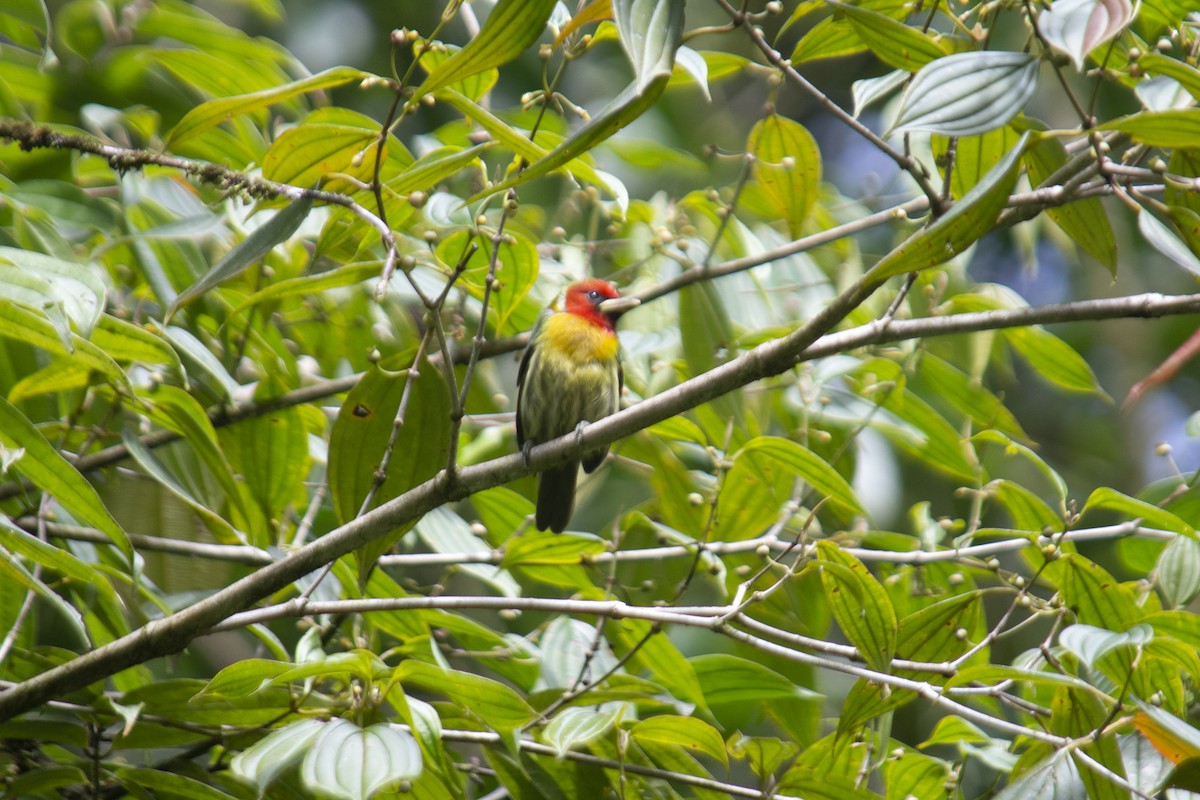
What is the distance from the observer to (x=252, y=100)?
2.17 metres

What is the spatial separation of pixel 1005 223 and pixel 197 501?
2.19 metres

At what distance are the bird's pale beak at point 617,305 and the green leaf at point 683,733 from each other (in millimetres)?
1640

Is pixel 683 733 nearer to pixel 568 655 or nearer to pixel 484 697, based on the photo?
pixel 484 697

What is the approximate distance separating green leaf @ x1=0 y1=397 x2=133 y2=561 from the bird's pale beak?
6.41 feet

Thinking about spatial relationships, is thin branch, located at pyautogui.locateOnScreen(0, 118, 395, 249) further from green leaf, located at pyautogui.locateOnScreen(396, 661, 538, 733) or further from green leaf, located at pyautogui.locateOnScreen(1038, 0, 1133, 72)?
green leaf, located at pyautogui.locateOnScreen(1038, 0, 1133, 72)

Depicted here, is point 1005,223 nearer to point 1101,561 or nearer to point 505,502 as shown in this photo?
point 505,502

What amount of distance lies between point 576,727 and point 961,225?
1266mm

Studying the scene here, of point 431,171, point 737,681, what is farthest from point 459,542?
point 431,171

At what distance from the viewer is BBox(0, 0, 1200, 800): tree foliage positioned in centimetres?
207

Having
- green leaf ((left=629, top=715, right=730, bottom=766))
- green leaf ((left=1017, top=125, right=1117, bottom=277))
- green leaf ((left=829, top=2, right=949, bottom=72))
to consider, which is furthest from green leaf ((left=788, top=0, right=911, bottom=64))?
green leaf ((left=629, top=715, right=730, bottom=766))

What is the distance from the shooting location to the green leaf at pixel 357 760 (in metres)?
1.78

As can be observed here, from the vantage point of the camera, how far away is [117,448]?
3.10m

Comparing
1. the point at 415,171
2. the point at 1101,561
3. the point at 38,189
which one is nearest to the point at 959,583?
the point at 415,171

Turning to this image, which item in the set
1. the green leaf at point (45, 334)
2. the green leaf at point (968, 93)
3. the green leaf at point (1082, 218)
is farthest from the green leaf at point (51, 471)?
the green leaf at point (1082, 218)
